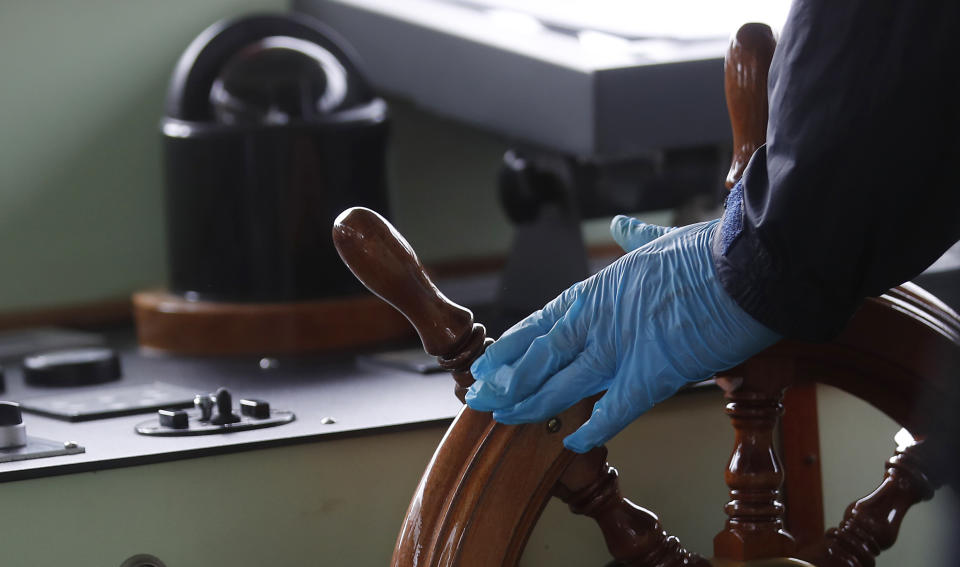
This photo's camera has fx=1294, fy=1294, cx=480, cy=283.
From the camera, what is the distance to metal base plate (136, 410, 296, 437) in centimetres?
120

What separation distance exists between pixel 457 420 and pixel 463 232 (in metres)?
1.33

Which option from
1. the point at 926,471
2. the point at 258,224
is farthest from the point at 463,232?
the point at 926,471

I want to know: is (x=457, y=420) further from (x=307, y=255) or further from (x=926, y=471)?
(x=307, y=255)

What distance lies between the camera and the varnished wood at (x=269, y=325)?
1622mm

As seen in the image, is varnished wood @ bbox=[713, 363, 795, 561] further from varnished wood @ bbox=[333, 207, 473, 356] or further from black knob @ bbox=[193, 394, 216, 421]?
black knob @ bbox=[193, 394, 216, 421]

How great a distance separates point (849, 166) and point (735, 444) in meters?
0.28

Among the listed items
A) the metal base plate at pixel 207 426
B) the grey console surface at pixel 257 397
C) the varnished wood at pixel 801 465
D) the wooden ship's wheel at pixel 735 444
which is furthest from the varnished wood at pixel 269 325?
the wooden ship's wheel at pixel 735 444

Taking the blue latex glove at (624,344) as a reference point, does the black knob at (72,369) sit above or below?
below

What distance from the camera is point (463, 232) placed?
7.22 feet

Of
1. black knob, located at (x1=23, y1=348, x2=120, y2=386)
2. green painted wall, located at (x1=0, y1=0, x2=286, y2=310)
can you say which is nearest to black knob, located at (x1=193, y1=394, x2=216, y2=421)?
black knob, located at (x1=23, y1=348, x2=120, y2=386)

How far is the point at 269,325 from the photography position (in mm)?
1617

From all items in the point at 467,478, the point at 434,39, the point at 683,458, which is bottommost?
the point at 683,458

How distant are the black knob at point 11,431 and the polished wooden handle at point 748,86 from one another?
2.15ft

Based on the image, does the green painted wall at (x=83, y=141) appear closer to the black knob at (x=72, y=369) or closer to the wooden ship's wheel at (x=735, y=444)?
the black knob at (x=72, y=369)
